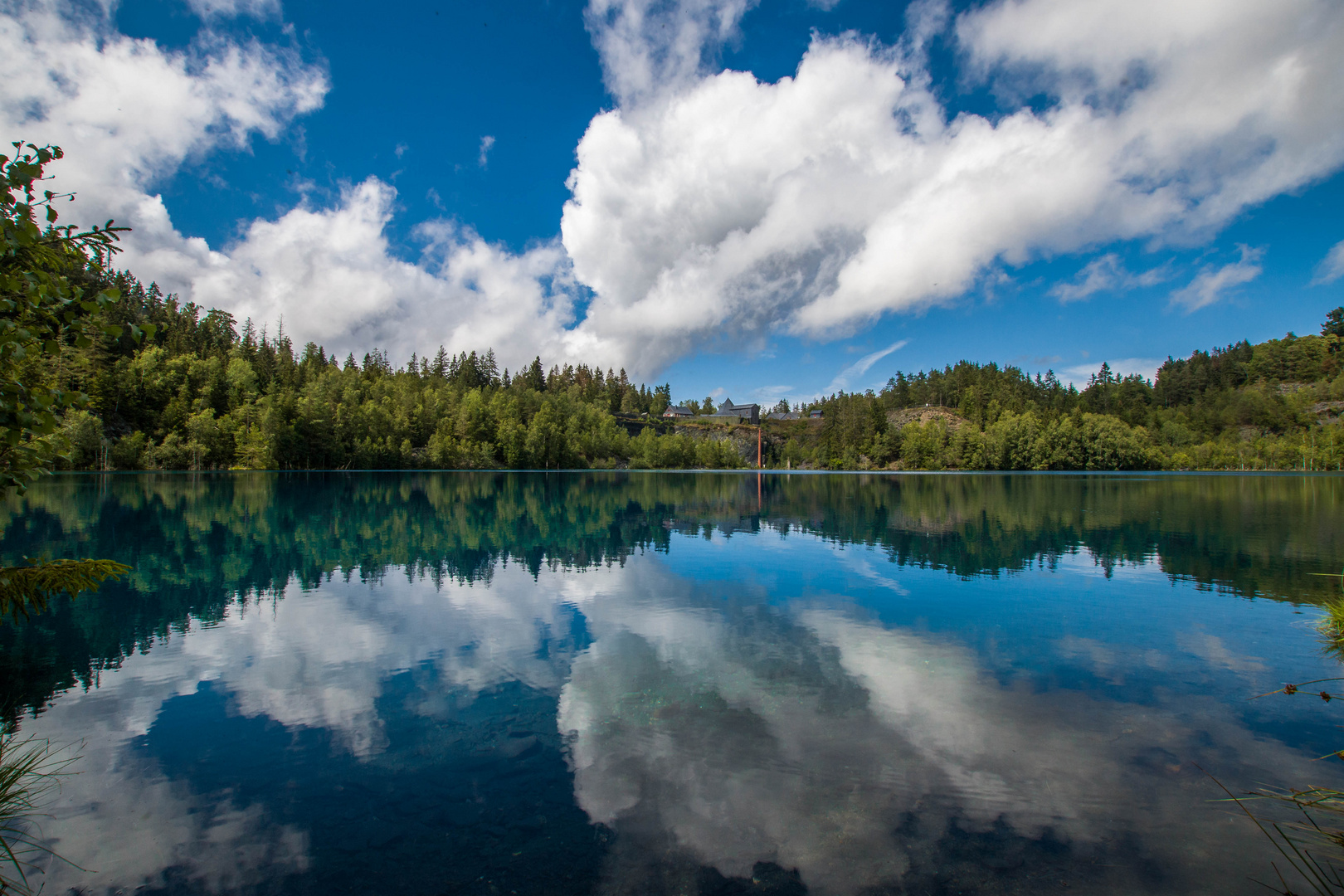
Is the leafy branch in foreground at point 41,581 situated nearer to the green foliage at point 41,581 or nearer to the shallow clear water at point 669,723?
the green foliage at point 41,581

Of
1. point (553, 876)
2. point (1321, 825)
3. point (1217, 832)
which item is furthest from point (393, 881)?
point (1321, 825)

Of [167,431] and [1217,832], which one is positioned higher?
[167,431]

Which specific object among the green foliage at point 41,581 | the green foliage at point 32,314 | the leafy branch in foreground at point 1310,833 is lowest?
the leafy branch in foreground at point 1310,833

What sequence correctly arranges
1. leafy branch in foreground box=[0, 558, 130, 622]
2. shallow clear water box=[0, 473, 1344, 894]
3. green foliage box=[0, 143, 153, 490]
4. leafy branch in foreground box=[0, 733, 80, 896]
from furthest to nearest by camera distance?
shallow clear water box=[0, 473, 1344, 894]
leafy branch in foreground box=[0, 558, 130, 622]
leafy branch in foreground box=[0, 733, 80, 896]
green foliage box=[0, 143, 153, 490]

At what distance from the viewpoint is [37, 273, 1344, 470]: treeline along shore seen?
104312 millimetres

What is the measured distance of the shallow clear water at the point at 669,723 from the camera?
5363 mm

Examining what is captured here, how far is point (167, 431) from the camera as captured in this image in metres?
103

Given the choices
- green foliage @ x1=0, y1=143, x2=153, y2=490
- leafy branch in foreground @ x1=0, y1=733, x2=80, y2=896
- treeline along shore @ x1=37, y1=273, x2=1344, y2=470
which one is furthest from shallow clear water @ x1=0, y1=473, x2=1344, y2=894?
treeline along shore @ x1=37, y1=273, x2=1344, y2=470

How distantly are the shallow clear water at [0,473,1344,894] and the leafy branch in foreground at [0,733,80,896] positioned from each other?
19 centimetres

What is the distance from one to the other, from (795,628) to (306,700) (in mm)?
9015

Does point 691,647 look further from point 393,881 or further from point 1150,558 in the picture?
point 1150,558

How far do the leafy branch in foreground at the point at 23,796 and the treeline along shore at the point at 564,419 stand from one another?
90750 millimetres

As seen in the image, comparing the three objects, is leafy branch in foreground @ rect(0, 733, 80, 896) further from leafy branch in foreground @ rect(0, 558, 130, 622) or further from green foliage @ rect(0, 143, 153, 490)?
green foliage @ rect(0, 143, 153, 490)

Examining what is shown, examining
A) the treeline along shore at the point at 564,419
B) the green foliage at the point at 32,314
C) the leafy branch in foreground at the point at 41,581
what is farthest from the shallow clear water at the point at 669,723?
the treeline along shore at the point at 564,419
